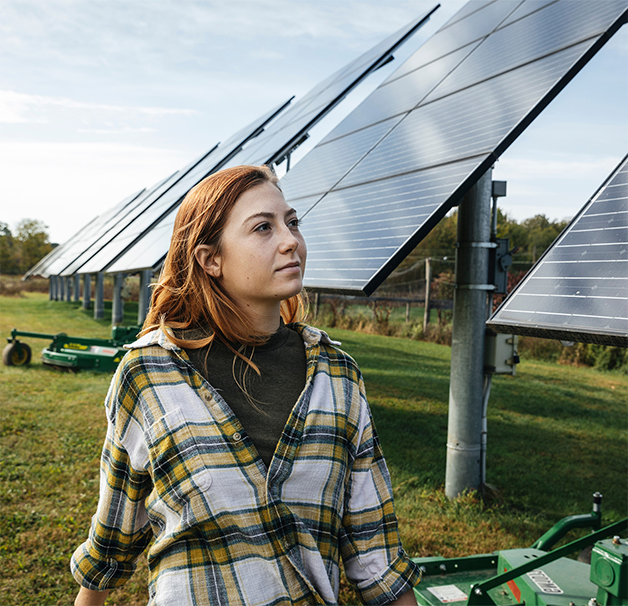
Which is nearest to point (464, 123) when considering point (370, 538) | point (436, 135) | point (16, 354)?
point (436, 135)

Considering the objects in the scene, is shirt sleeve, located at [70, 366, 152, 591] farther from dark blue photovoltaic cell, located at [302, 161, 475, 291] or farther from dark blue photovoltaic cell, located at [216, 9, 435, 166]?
dark blue photovoltaic cell, located at [216, 9, 435, 166]

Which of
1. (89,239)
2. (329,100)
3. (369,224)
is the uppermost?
(329,100)

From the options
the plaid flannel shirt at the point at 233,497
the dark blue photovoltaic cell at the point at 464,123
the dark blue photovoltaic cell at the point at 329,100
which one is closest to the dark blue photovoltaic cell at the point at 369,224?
the dark blue photovoltaic cell at the point at 464,123

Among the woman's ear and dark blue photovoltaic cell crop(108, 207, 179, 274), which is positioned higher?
dark blue photovoltaic cell crop(108, 207, 179, 274)

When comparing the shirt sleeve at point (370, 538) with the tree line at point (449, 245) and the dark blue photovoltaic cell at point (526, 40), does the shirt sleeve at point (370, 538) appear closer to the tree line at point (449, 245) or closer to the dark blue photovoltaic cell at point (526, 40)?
the dark blue photovoltaic cell at point (526, 40)

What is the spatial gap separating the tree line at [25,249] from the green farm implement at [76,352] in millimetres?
61277

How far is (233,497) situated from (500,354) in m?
4.04

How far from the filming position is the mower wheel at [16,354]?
12.1m

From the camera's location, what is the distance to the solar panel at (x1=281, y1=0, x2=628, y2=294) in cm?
360

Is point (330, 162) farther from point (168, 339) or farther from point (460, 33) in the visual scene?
point (168, 339)

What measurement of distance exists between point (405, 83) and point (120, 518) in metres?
7.07

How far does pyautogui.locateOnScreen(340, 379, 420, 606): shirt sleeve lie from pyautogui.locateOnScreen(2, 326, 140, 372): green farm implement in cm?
1024

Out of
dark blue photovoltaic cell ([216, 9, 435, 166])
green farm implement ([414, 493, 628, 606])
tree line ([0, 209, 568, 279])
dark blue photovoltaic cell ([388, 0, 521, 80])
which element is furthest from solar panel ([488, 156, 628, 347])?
tree line ([0, 209, 568, 279])

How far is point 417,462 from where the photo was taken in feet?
20.9
